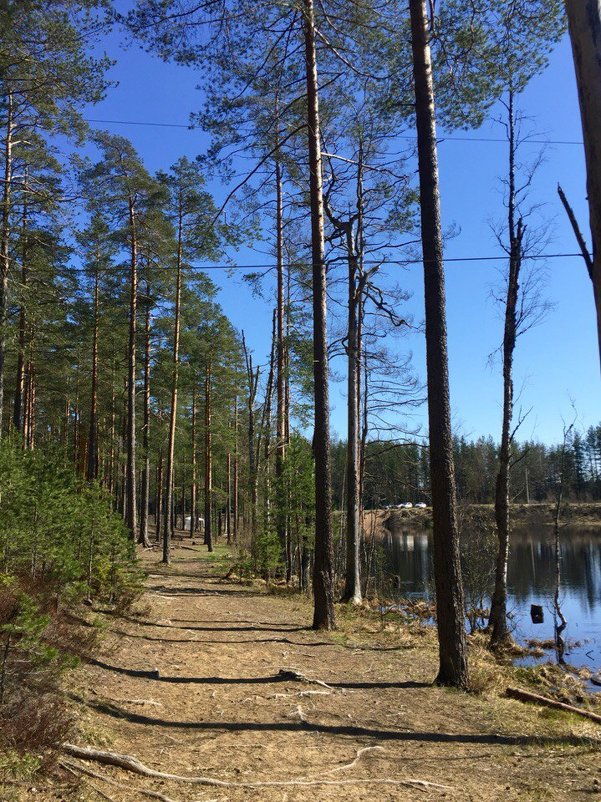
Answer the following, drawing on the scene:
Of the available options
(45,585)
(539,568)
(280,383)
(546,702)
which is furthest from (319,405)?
(539,568)

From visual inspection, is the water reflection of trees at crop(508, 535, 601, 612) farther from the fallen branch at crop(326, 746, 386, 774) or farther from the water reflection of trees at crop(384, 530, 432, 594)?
the fallen branch at crop(326, 746, 386, 774)

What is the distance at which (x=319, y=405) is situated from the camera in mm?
9758

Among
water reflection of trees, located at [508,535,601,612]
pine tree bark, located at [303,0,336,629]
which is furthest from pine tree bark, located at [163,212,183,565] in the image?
water reflection of trees, located at [508,535,601,612]

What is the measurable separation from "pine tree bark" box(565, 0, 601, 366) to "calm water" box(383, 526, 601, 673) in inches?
468

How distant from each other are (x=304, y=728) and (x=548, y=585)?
63.6ft

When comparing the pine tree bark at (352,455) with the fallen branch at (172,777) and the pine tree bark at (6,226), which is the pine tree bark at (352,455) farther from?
the fallen branch at (172,777)

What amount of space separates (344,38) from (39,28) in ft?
15.0

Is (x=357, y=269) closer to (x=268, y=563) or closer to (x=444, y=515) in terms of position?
(x=268, y=563)

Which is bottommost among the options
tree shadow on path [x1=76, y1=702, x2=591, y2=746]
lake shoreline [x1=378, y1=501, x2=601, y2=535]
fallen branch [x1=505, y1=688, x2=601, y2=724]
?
lake shoreline [x1=378, y1=501, x2=601, y2=535]

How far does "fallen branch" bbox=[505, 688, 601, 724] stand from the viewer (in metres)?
5.79

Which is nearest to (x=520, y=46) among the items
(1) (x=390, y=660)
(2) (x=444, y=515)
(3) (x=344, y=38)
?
(3) (x=344, y=38)

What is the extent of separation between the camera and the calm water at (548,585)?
575 inches

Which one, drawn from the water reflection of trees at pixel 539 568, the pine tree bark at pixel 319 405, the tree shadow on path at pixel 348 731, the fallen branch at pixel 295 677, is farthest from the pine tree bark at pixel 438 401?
the water reflection of trees at pixel 539 568

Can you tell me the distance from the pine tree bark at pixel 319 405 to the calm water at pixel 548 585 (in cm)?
647
